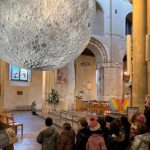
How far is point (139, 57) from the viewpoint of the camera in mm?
6656

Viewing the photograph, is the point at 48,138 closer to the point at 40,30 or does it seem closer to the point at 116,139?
the point at 116,139

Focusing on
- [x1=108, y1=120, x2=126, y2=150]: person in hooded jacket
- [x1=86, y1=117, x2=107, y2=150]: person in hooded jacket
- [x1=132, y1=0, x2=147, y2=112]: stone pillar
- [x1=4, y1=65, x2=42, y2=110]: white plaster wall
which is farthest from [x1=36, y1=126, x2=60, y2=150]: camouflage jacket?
[x1=4, y1=65, x2=42, y2=110]: white plaster wall

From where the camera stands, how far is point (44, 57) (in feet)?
6.85

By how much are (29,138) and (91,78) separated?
56.7 ft

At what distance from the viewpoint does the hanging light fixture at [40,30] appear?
2062 millimetres

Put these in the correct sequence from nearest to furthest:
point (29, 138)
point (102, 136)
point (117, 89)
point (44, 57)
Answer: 1. point (44, 57)
2. point (102, 136)
3. point (29, 138)
4. point (117, 89)

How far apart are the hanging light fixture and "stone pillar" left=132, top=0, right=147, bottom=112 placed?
461cm

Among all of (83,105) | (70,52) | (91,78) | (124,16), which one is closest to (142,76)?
(70,52)

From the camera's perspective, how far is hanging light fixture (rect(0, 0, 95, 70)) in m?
2.06

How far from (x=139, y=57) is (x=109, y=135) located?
293 cm

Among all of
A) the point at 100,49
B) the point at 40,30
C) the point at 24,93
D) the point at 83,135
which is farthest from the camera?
the point at 24,93

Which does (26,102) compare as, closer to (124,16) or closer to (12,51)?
(124,16)

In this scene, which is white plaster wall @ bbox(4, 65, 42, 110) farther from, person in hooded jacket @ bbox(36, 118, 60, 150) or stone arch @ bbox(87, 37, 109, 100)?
person in hooded jacket @ bbox(36, 118, 60, 150)

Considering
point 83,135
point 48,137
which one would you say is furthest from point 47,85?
point 83,135
